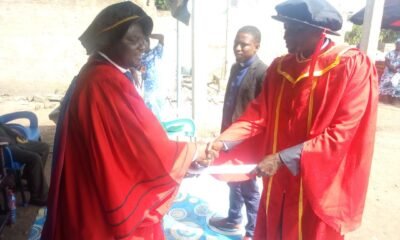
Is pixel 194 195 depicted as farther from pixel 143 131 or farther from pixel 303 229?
pixel 143 131

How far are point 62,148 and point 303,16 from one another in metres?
1.51

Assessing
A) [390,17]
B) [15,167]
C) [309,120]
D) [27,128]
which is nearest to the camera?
[309,120]

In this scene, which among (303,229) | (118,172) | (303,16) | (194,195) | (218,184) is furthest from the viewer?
(218,184)

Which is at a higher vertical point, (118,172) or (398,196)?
(118,172)

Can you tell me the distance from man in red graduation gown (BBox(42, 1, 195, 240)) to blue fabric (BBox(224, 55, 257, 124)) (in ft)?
4.92

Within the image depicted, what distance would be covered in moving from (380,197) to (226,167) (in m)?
3.21

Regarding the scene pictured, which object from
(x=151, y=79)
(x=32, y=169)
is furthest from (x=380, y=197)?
(x=32, y=169)

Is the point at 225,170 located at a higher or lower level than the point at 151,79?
lower

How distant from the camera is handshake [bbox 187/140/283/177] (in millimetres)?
2171

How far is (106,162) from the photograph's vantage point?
1.84 meters

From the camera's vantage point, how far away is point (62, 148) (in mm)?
1924

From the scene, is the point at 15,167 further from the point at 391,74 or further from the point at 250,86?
the point at 391,74

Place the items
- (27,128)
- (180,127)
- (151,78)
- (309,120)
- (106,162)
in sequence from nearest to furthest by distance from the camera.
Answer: (106,162), (309,120), (180,127), (27,128), (151,78)

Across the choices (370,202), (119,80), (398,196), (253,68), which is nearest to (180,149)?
(119,80)
